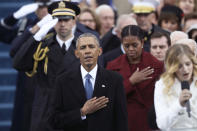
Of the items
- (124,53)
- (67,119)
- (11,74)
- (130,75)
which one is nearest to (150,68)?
(130,75)

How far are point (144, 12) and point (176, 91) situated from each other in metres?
3.76

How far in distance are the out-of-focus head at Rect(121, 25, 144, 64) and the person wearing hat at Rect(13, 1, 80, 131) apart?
0.59 m

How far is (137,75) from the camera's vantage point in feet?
28.2

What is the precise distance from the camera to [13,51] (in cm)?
998

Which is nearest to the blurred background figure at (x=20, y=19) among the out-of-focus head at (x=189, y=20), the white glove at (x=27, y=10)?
the white glove at (x=27, y=10)

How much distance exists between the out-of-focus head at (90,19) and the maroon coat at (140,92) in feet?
8.09

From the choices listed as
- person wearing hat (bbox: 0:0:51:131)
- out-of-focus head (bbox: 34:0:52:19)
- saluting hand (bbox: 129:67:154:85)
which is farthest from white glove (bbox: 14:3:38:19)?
saluting hand (bbox: 129:67:154:85)

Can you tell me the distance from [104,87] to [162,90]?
637 mm

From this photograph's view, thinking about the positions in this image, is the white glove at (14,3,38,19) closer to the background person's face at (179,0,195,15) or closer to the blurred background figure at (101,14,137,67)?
the blurred background figure at (101,14,137,67)

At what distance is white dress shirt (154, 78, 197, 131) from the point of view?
7121 millimetres

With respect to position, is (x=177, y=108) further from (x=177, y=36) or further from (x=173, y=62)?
(x=177, y=36)

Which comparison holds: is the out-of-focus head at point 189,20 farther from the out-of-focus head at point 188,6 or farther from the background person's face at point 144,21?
the out-of-focus head at point 188,6

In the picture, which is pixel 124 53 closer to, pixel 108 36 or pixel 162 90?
pixel 108 36

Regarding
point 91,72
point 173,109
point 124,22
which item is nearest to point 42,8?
point 124,22
